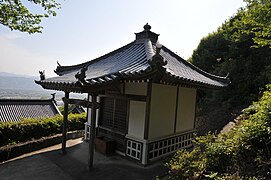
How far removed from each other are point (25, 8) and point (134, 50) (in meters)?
5.02

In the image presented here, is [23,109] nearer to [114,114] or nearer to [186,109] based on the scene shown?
[114,114]

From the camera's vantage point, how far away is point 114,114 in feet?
28.6

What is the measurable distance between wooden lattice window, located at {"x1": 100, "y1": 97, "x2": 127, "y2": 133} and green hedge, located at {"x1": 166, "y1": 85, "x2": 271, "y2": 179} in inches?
151

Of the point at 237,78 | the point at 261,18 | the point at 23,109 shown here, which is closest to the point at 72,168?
the point at 261,18

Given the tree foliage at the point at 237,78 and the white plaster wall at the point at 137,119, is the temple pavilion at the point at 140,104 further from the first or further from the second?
the tree foliage at the point at 237,78

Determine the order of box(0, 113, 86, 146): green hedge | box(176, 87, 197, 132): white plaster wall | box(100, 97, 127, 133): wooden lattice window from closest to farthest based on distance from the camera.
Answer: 1. box(100, 97, 127, 133): wooden lattice window
2. box(0, 113, 86, 146): green hedge
3. box(176, 87, 197, 132): white plaster wall

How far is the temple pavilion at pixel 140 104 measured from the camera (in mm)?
6363

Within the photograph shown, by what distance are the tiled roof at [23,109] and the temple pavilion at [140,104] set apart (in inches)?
318

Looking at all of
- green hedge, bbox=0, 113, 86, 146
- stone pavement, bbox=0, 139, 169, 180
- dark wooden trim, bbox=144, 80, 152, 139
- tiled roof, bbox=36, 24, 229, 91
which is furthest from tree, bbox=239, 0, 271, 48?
green hedge, bbox=0, 113, 86, 146

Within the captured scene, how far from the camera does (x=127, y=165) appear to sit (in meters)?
7.21

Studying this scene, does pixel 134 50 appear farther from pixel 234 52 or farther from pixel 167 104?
pixel 234 52

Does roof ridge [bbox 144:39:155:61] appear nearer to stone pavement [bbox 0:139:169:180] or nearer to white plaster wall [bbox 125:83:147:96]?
white plaster wall [bbox 125:83:147:96]

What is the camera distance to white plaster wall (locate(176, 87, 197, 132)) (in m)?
9.03

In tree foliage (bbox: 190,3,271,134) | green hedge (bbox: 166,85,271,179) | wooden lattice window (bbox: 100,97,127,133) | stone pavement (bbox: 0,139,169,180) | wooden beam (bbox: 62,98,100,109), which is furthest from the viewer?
tree foliage (bbox: 190,3,271,134)
